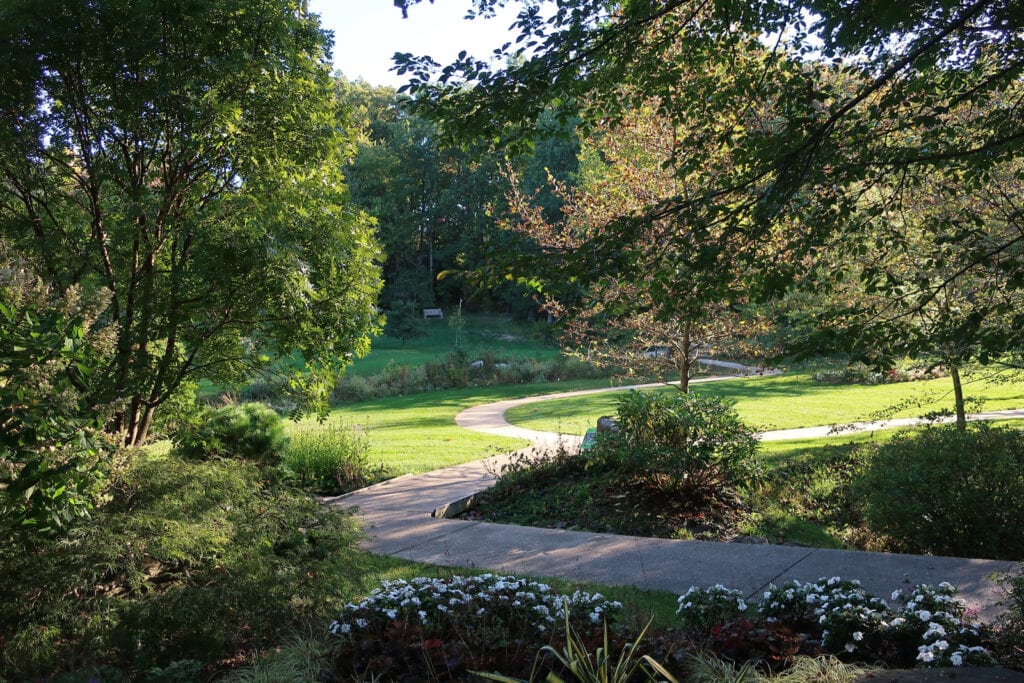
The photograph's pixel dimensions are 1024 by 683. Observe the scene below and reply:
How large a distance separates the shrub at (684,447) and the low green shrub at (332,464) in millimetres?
3724

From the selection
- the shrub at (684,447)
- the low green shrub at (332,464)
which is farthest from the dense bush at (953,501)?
the low green shrub at (332,464)

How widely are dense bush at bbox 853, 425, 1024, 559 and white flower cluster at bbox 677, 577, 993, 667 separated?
263 cm

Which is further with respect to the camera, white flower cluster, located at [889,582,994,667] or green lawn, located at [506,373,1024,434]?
green lawn, located at [506,373,1024,434]

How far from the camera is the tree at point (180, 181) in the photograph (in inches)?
202

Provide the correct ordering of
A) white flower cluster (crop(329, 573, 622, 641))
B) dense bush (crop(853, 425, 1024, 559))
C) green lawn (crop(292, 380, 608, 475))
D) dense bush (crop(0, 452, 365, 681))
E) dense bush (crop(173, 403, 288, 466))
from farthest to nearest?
green lawn (crop(292, 380, 608, 475)) < dense bush (crop(173, 403, 288, 466)) < dense bush (crop(853, 425, 1024, 559)) < white flower cluster (crop(329, 573, 622, 641)) < dense bush (crop(0, 452, 365, 681))

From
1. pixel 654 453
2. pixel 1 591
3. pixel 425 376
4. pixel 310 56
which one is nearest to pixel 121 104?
pixel 310 56

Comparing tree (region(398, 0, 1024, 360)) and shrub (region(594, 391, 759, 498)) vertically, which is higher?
tree (region(398, 0, 1024, 360))

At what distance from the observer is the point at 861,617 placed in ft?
12.4

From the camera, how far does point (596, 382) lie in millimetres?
26219

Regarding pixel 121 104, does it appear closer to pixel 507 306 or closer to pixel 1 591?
pixel 1 591

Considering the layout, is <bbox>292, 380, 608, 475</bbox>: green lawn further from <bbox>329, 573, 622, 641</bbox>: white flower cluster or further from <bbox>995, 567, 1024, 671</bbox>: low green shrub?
<bbox>995, 567, 1024, 671</bbox>: low green shrub

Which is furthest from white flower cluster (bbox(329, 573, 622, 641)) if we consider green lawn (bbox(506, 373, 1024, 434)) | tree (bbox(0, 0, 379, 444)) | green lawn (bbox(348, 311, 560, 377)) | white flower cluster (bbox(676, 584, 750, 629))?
green lawn (bbox(348, 311, 560, 377))

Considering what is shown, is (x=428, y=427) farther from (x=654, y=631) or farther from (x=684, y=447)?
(x=654, y=631)

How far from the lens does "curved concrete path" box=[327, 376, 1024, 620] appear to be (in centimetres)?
530
